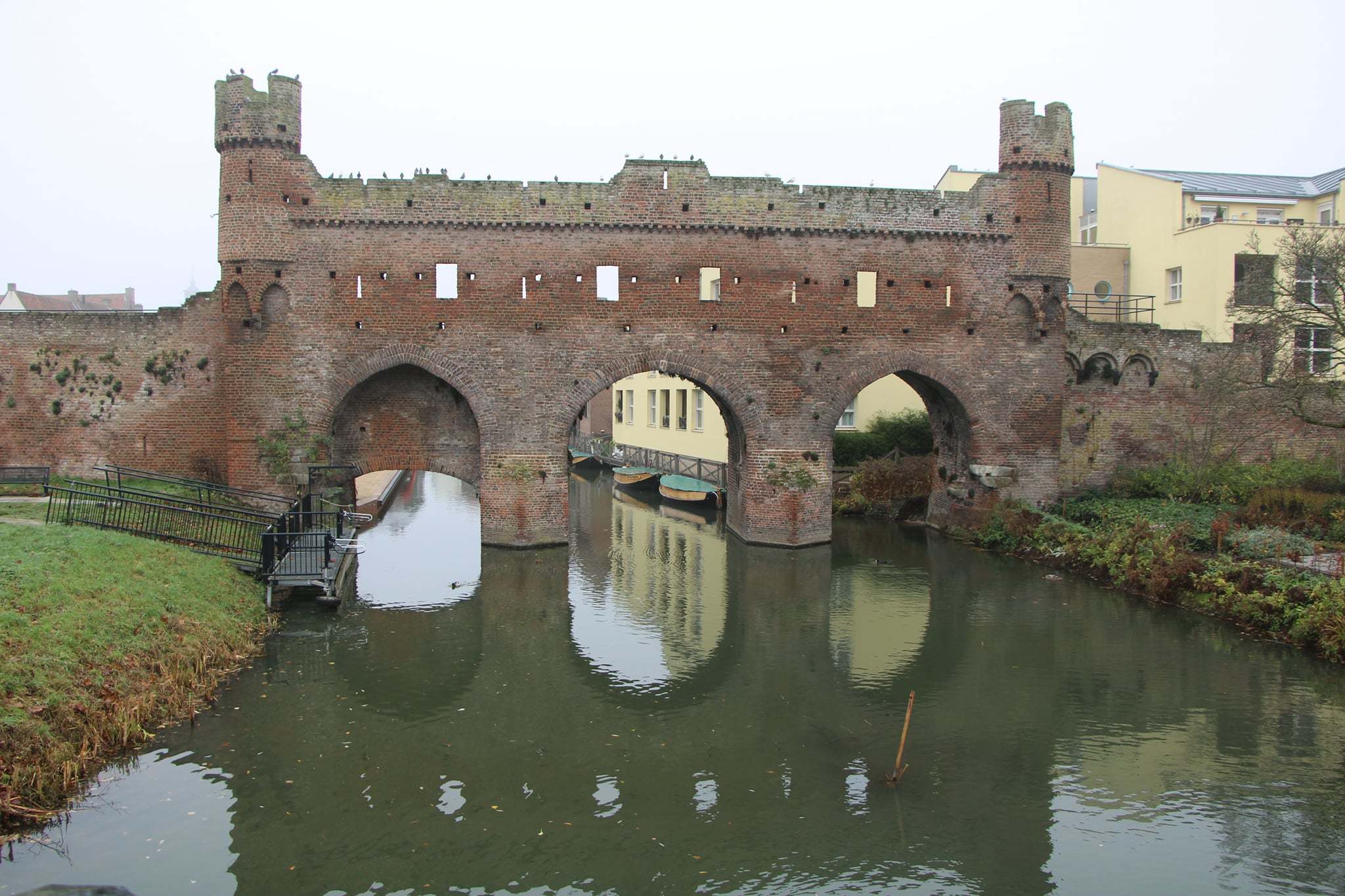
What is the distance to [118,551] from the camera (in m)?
13.9

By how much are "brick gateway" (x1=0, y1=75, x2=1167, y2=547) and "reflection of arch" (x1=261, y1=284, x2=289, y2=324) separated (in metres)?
0.04

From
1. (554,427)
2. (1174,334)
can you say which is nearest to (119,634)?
(554,427)

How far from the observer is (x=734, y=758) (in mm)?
10172

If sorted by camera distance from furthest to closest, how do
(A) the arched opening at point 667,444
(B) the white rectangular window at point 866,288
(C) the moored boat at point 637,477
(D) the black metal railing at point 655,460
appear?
(C) the moored boat at point 637,477 < (D) the black metal railing at point 655,460 < (B) the white rectangular window at point 866,288 < (A) the arched opening at point 667,444

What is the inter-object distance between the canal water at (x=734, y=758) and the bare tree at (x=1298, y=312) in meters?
6.58

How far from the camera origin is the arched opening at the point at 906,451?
2269 centimetres

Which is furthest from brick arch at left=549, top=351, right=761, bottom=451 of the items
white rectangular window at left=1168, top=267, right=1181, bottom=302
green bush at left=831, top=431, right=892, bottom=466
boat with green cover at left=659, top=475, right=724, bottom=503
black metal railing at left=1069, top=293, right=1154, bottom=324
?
white rectangular window at left=1168, top=267, right=1181, bottom=302

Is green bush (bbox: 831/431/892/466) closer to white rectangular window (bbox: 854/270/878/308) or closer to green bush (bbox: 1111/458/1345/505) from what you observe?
white rectangular window (bbox: 854/270/878/308)

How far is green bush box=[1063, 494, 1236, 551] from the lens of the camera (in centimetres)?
1805

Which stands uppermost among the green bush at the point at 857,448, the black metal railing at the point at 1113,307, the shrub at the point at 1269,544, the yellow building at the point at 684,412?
Answer: the black metal railing at the point at 1113,307

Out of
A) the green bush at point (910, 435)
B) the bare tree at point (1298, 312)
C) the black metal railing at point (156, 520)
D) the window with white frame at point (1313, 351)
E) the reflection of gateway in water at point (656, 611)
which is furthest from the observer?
the green bush at point (910, 435)

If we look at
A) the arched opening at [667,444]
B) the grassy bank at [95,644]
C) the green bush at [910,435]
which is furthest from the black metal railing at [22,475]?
the green bush at [910,435]

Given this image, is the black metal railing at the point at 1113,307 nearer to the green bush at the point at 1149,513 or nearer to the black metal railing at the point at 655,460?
the green bush at the point at 1149,513

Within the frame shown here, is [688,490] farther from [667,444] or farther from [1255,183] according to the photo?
[1255,183]
